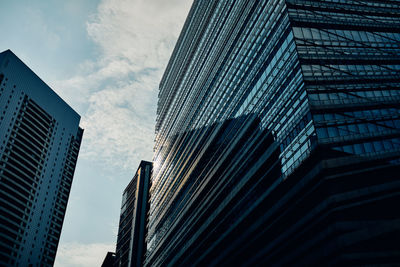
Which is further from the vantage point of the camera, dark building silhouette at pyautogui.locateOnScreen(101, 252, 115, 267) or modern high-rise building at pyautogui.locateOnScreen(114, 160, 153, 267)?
dark building silhouette at pyautogui.locateOnScreen(101, 252, 115, 267)

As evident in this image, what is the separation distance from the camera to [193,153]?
86062mm

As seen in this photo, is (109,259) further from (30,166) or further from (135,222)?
(30,166)

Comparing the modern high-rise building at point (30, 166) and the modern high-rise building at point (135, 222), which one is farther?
the modern high-rise building at point (135, 222)

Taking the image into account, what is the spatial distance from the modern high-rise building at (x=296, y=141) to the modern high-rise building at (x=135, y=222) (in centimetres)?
4123

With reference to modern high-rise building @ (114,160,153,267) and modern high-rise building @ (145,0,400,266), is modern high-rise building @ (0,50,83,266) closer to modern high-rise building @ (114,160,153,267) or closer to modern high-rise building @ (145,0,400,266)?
modern high-rise building @ (114,160,153,267)

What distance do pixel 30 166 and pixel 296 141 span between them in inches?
4177

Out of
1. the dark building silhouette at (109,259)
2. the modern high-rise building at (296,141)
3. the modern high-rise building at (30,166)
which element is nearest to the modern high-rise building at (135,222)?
the dark building silhouette at (109,259)

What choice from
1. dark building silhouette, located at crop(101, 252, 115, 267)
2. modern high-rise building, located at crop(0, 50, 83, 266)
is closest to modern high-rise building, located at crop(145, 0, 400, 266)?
modern high-rise building, located at crop(0, 50, 83, 266)

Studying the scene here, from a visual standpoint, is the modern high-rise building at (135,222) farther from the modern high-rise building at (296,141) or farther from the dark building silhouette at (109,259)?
the modern high-rise building at (296,141)

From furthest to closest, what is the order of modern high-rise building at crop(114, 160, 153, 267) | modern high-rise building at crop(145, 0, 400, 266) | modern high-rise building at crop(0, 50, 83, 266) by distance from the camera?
modern high-rise building at crop(114, 160, 153, 267), modern high-rise building at crop(0, 50, 83, 266), modern high-rise building at crop(145, 0, 400, 266)

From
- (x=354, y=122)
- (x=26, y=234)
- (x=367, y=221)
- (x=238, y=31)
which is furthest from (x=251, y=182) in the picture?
(x=26, y=234)

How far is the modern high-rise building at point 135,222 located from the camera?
123 meters

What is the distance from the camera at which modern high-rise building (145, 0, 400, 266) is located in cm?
3481

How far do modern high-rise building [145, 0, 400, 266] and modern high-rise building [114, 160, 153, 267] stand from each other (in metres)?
41.2
